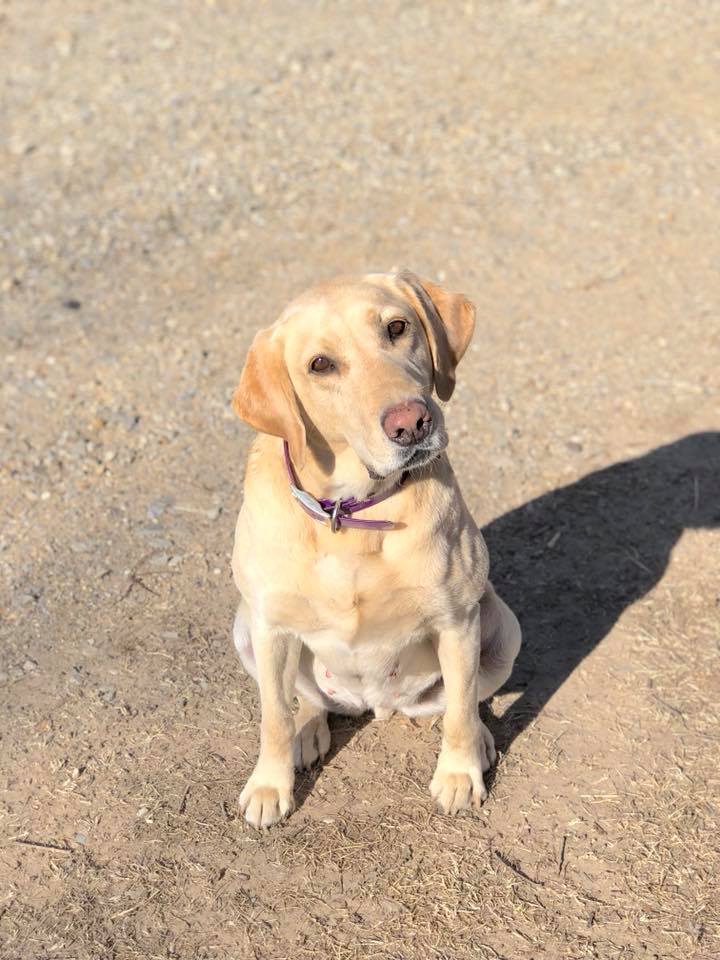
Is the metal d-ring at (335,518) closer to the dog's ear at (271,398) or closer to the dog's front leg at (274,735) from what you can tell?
the dog's ear at (271,398)

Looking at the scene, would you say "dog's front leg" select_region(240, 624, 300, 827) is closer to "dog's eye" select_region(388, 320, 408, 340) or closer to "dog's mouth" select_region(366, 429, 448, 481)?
"dog's mouth" select_region(366, 429, 448, 481)

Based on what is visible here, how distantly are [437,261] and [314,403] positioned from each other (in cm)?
418

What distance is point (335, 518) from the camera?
3.29 metres

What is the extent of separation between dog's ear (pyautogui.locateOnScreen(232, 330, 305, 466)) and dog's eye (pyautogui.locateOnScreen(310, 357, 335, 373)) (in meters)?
0.08

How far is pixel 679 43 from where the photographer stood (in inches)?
373

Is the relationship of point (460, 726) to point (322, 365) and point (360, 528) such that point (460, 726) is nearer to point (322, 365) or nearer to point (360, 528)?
point (360, 528)

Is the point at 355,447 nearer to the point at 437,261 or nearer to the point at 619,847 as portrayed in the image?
the point at 619,847

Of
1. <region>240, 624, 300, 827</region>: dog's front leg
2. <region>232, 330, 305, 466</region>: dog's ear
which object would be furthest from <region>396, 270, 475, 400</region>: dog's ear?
<region>240, 624, 300, 827</region>: dog's front leg

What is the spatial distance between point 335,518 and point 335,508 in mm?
35

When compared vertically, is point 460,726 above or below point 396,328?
below

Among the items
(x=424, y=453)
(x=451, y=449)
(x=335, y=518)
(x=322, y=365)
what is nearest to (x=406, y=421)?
(x=424, y=453)

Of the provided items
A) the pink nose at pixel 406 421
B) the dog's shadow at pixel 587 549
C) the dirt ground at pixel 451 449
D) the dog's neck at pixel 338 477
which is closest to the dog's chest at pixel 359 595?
the dog's neck at pixel 338 477

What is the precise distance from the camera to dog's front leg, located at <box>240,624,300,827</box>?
3562 mm

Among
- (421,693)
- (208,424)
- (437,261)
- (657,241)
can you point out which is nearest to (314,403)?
(421,693)
